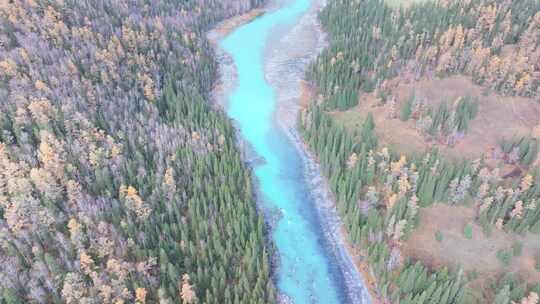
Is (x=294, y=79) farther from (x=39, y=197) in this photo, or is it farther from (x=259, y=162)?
(x=39, y=197)

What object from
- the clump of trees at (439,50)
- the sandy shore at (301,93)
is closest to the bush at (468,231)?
the sandy shore at (301,93)

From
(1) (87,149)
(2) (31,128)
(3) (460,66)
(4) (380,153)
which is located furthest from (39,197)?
(3) (460,66)

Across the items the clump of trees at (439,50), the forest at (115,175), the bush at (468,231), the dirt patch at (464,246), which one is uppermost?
the clump of trees at (439,50)

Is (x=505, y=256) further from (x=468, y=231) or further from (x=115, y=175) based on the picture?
(x=115, y=175)

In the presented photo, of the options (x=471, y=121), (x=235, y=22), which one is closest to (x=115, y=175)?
(x=471, y=121)

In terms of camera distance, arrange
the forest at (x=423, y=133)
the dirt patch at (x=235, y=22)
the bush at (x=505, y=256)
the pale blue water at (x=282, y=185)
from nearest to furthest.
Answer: the forest at (x=423, y=133) → the bush at (x=505, y=256) → the pale blue water at (x=282, y=185) → the dirt patch at (x=235, y=22)

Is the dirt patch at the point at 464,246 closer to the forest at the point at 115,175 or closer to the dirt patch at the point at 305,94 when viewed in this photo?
the forest at the point at 115,175
